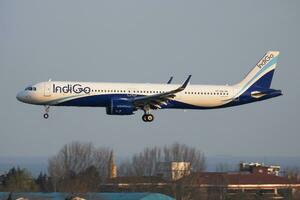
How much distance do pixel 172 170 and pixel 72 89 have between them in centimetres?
4852

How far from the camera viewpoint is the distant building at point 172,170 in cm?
11965

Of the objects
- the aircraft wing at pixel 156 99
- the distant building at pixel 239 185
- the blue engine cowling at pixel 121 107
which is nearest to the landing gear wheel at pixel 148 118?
the aircraft wing at pixel 156 99

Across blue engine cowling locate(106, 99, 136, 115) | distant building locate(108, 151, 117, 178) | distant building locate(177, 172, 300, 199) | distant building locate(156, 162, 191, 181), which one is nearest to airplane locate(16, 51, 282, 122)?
blue engine cowling locate(106, 99, 136, 115)

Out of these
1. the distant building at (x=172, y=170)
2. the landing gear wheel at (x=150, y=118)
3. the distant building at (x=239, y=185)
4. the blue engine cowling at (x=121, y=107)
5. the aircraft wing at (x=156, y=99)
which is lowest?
the distant building at (x=239, y=185)

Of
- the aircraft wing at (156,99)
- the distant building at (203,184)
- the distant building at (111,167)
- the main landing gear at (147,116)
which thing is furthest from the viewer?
the distant building at (111,167)

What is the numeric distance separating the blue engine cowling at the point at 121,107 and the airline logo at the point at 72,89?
245 centimetres

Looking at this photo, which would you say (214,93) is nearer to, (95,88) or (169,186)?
(95,88)

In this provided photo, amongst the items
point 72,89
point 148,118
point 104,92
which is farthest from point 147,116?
point 72,89

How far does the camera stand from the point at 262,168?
146375 millimetres

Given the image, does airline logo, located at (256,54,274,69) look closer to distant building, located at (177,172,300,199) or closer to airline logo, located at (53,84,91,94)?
airline logo, located at (53,84,91,94)

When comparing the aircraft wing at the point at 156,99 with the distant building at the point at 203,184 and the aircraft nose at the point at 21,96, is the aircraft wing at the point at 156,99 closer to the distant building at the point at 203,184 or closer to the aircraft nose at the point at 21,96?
the aircraft nose at the point at 21,96

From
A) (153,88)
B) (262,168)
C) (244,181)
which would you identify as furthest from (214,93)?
(262,168)

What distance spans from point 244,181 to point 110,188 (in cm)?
2402

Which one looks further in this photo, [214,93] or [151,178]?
[151,178]
